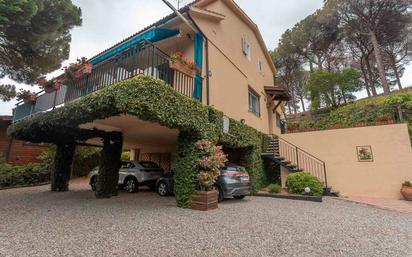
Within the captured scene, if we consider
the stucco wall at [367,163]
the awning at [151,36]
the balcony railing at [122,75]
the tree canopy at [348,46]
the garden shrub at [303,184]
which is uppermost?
the tree canopy at [348,46]

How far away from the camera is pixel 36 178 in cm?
1416

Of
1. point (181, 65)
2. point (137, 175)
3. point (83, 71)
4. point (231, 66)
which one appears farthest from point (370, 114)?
point (83, 71)

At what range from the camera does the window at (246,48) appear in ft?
44.2

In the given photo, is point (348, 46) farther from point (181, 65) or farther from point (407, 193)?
point (181, 65)

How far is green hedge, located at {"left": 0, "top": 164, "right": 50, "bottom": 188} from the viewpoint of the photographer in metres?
12.6

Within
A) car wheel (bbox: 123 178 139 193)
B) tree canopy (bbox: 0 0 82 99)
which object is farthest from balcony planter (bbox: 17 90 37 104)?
car wheel (bbox: 123 178 139 193)

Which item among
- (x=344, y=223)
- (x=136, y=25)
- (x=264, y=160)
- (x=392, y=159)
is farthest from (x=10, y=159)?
(x=392, y=159)

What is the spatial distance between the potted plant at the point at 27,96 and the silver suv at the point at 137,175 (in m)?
4.57

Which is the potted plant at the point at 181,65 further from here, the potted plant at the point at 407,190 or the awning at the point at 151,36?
the potted plant at the point at 407,190

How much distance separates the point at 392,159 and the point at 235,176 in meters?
7.97

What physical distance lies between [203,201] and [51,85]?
7782 mm

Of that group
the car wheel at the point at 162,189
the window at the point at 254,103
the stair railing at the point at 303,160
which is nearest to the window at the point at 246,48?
the window at the point at 254,103

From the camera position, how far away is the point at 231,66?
11.5m

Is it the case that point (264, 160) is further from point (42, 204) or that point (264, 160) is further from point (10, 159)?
point (10, 159)
